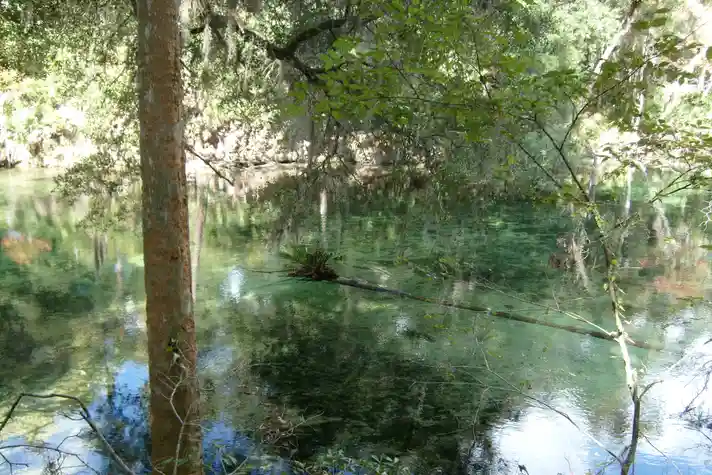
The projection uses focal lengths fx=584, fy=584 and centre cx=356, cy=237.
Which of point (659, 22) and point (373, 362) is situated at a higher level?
point (659, 22)

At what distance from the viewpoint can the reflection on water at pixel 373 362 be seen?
4.11 m

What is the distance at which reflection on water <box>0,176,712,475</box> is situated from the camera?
162 inches

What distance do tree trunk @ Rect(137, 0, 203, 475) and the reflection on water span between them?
30 centimetres

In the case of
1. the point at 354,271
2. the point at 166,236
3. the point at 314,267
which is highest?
the point at 166,236

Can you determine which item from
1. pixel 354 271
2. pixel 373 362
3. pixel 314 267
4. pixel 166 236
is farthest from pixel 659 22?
pixel 354 271

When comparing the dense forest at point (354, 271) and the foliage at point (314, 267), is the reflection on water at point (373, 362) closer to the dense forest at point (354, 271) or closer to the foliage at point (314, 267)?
the dense forest at point (354, 271)

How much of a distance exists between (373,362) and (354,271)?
3.50 m

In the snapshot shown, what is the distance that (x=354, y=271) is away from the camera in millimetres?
9172

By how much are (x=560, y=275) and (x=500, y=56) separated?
691 centimetres

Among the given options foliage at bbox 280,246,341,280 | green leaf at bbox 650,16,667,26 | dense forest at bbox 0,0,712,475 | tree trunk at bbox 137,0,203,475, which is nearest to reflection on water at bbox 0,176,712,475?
dense forest at bbox 0,0,712,475

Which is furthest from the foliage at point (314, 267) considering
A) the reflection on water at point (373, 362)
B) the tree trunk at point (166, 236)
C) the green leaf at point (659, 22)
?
the green leaf at point (659, 22)

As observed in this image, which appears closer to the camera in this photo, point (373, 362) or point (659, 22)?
point (659, 22)

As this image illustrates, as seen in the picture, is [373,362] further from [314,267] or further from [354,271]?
[354,271]

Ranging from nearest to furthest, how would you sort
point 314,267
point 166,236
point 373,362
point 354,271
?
1. point 166,236
2. point 373,362
3. point 314,267
4. point 354,271
